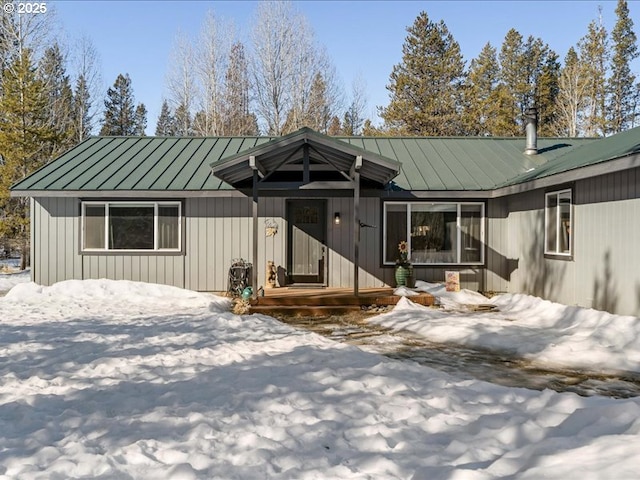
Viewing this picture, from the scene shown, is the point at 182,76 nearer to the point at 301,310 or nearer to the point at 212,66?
the point at 212,66

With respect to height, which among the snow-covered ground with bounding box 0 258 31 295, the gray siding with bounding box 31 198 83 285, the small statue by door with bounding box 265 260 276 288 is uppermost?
the gray siding with bounding box 31 198 83 285

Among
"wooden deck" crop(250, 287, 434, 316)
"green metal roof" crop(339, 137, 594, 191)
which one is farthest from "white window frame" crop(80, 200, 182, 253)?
"green metal roof" crop(339, 137, 594, 191)

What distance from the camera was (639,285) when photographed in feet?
20.5

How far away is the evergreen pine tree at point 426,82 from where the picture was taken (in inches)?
936

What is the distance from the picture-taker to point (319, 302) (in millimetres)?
8148

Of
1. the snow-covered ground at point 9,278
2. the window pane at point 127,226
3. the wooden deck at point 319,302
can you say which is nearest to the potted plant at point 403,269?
the wooden deck at point 319,302

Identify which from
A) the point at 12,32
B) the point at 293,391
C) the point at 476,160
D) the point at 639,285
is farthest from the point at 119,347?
the point at 12,32

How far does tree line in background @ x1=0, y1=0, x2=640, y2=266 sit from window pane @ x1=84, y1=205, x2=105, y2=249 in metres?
14.2

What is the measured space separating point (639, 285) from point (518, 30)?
26.0 meters

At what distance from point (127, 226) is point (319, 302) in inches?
195

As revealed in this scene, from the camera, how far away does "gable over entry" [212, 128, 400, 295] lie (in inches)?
298

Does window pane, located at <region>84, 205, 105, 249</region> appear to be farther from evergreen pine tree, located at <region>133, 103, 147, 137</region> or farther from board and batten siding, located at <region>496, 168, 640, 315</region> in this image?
evergreen pine tree, located at <region>133, 103, 147, 137</region>

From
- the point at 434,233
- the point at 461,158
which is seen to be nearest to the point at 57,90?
the point at 461,158

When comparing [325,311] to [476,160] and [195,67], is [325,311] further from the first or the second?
[195,67]
